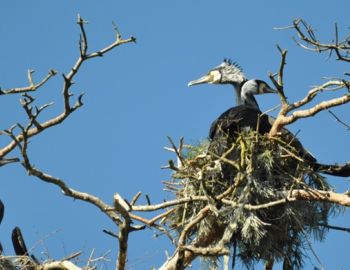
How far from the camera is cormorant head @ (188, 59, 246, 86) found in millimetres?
10734

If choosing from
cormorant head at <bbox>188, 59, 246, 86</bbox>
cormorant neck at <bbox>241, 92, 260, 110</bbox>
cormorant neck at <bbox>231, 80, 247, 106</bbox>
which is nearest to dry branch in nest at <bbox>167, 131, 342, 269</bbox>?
cormorant neck at <bbox>241, 92, 260, 110</bbox>

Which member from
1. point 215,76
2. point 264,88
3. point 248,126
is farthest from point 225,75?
point 248,126

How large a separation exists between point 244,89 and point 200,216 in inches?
180

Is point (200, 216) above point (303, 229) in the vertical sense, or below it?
below

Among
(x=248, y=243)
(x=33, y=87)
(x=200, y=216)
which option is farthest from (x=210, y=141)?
(x=200, y=216)

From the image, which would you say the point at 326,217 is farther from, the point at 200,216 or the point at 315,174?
the point at 200,216

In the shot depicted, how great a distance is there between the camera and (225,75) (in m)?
10.9

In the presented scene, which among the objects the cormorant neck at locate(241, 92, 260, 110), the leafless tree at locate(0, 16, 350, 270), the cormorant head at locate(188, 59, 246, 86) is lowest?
the leafless tree at locate(0, 16, 350, 270)

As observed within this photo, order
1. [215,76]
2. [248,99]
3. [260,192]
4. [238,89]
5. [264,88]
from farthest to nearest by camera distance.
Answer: [215,76] → [238,89] → [264,88] → [248,99] → [260,192]

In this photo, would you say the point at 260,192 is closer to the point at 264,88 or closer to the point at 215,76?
the point at 264,88

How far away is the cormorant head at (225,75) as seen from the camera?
1073cm

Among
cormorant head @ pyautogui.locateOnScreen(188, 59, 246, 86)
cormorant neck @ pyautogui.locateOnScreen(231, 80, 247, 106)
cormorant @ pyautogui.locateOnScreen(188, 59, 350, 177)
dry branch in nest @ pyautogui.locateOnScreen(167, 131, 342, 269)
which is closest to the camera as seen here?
dry branch in nest @ pyautogui.locateOnScreen(167, 131, 342, 269)

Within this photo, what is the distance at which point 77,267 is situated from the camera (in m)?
5.73

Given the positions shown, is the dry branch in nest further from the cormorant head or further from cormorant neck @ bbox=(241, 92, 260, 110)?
the cormorant head
